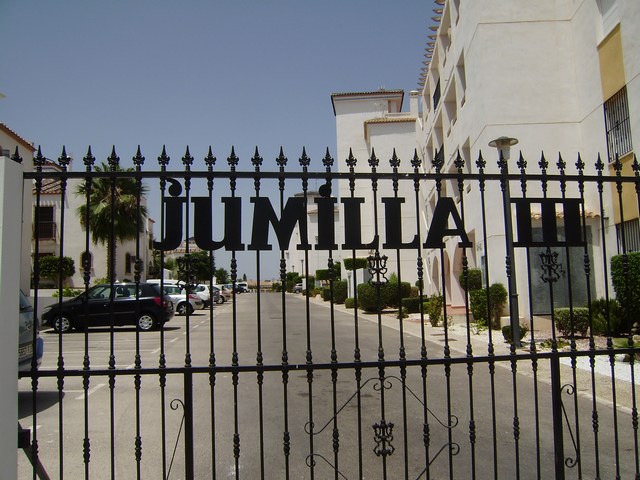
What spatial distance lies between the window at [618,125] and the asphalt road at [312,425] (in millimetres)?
7084

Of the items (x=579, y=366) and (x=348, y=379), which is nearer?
(x=348, y=379)

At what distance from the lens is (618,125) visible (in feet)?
48.5

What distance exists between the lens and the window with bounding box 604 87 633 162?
14.3 metres

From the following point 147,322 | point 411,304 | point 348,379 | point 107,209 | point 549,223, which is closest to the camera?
point 549,223

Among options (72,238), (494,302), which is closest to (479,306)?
(494,302)

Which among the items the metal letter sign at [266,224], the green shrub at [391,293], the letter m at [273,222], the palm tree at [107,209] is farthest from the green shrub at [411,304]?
the letter m at [273,222]

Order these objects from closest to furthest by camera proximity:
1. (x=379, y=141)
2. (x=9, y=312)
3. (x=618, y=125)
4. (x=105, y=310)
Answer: (x=9, y=312) < (x=618, y=125) < (x=105, y=310) < (x=379, y=141)

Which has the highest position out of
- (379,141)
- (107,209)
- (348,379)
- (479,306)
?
(379,141)

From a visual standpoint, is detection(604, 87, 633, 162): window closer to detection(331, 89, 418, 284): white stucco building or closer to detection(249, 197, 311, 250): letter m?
detection(249, 197, 311, 250): letter m

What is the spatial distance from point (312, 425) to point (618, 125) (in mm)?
14373

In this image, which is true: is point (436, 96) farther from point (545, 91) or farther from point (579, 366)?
point (579, 366)

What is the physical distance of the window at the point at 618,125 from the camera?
1429 centimetres

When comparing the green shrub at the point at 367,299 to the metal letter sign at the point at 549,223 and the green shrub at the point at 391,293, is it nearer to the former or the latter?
the green shrub at the point at 391,293

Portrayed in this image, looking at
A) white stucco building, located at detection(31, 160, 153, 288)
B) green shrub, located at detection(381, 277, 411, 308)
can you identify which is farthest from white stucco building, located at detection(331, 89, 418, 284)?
white stucco building, located at detection(31, 160, 153, 288)
